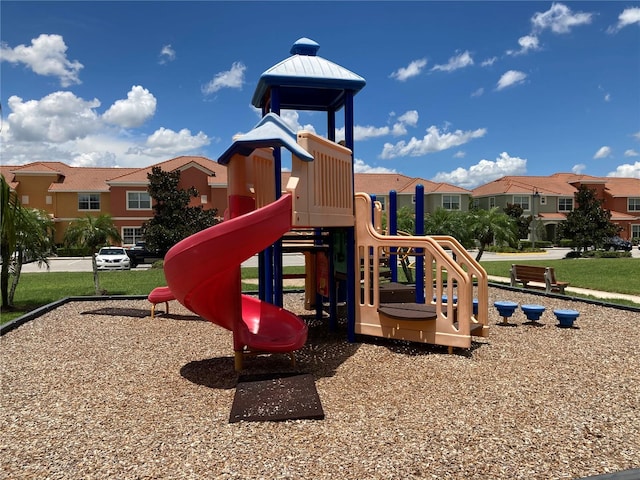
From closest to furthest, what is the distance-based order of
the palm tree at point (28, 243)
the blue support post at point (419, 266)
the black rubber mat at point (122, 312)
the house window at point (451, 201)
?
1. the blue support post at point (419, 266)
2. the black rubber mat at point (122, 312)
3. the palm tree at point (28, 243)
4. the house window at point (451, 201)

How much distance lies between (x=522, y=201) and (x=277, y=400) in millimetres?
50234

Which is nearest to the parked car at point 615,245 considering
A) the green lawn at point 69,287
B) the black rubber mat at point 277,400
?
the green lawn at point 69,287

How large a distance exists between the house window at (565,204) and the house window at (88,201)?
4709cm

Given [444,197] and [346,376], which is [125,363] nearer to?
[346,376]

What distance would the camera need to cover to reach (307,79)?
22.5 ft

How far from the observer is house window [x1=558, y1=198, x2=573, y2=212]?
168ft

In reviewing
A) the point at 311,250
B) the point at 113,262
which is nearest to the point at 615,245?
the point at 113,262

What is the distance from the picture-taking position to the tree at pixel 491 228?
1652 cm

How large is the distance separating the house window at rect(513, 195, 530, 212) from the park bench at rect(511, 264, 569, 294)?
121 feet

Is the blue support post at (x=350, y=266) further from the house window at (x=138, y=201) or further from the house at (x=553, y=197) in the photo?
the house at (x=553, y=197)

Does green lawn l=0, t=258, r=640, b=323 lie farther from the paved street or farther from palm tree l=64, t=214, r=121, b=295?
the paved street

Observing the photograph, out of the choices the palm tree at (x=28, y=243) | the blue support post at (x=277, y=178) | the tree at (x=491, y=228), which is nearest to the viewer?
the blue support post at (x=277, y=178)

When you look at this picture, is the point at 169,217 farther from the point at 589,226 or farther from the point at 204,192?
the point at 589,226

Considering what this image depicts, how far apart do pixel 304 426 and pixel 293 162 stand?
10.4 feet
